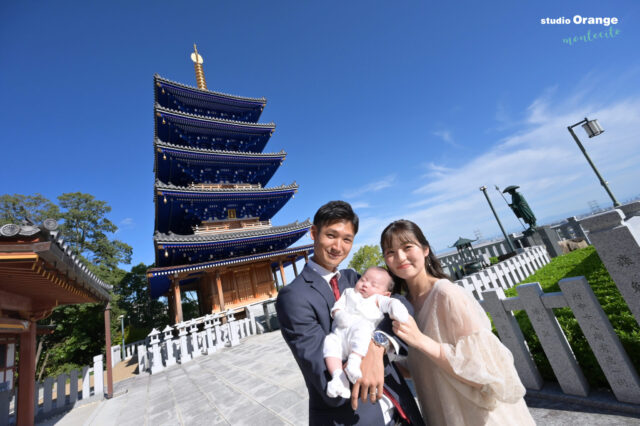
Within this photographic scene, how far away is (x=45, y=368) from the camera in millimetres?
12852

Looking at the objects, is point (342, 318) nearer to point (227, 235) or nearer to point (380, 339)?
point (380, 339)

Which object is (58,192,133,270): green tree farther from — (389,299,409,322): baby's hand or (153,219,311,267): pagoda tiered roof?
(389,299,409,322): baby's hand

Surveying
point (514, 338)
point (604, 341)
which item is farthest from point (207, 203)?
point (604, 341)

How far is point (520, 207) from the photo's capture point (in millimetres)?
10586

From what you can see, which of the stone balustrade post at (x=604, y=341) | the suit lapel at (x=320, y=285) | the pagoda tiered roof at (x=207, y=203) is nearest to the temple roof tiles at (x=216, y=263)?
the pagoda tiered roof at (x=207, y=203)

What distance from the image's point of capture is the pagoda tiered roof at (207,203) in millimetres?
11852

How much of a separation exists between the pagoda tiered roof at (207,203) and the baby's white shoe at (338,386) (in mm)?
12298

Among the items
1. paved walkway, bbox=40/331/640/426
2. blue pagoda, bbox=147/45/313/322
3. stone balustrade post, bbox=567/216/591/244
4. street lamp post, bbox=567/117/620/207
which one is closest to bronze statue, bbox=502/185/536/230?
stone balustrade post, bbox=567/216/591/244

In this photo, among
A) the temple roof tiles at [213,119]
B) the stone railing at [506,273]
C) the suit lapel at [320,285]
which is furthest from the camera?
the temple roof tiles at [213,119]

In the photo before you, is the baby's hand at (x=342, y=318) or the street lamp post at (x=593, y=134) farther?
the street lamp post at (x=593, y=134)

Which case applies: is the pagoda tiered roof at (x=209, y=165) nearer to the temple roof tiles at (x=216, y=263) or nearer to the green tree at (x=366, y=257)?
the temple roof tiles at (x=216, y=263)

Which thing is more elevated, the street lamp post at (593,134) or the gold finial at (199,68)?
the gold finial at (199,68)

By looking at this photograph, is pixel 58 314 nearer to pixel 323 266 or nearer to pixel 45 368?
pixel 45 368

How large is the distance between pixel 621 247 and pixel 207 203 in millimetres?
13860
